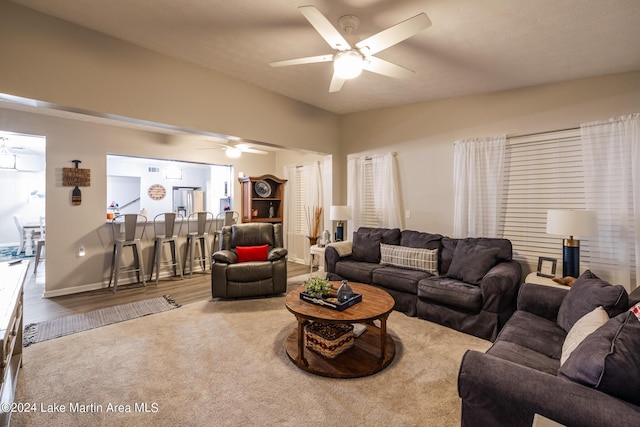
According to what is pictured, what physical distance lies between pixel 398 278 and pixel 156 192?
7.78 m

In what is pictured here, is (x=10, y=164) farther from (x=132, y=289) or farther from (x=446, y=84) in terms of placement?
(x=446, y=84)

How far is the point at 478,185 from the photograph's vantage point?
3.84m

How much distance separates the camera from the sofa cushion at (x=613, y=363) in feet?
3.60

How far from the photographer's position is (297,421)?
1786 mm

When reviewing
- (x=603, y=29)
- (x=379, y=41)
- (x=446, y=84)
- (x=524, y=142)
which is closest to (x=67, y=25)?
(x=379, y=41)

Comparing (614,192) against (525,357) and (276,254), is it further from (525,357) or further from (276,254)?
(276,254)

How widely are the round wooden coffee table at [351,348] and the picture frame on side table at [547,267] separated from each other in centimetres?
183

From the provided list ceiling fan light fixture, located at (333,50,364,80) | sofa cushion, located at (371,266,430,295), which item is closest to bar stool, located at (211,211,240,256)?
sofa cushion, located at (371,266,430,295)

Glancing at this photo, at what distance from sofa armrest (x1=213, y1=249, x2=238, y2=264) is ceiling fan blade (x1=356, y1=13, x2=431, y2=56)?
3013mm

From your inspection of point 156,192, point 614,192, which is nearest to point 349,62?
point 614,192

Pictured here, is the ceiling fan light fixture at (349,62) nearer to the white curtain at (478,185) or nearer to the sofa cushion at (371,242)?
the white curtain at (478,185)

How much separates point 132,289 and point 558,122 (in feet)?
20.4

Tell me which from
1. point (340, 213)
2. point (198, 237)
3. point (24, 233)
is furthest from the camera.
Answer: point (24, 233)

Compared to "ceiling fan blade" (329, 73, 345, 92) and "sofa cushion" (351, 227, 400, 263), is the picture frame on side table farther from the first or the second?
"ceiling fan blade" (329, 73, 345, 92)
